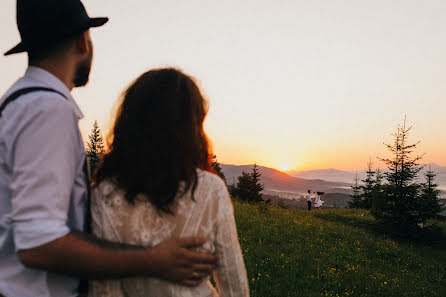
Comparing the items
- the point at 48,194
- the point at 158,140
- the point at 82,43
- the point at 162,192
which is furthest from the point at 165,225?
the point at 82,43

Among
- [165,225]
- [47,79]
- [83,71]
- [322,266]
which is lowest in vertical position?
[322,266]

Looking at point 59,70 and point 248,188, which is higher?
point 59,70

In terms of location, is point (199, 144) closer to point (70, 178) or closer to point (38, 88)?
point (70, 178)

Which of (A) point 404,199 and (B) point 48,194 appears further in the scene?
(A) point 404,199

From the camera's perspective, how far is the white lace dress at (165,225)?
1.51 meters

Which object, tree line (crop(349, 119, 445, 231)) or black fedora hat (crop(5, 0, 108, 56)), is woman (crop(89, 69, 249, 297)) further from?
tree line (crop(349, 119, 445, 231))

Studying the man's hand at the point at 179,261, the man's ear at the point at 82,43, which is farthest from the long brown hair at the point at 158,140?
the man's ear at the point at 82,43

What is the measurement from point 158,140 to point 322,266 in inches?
308

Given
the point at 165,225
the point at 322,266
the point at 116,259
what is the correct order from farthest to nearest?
the point at 322,266 < the point at 165,225 < the point at 116,259

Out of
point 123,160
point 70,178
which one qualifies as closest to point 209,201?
point 123,160

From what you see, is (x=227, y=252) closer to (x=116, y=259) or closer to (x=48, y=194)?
(x=116, y=259)

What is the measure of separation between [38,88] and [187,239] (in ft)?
2.95

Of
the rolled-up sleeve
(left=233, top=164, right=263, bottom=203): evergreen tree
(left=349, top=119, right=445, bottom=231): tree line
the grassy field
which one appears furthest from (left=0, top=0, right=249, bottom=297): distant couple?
(left=233, top=164, right=263, bottom=203): evergreen tree

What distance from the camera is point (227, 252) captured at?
158cm
